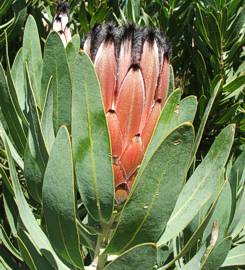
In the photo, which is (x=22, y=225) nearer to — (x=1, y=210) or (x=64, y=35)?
(x=64, y=35)

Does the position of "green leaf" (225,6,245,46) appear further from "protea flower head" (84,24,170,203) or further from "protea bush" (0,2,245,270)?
"protea flower head" (84,24,170,203)

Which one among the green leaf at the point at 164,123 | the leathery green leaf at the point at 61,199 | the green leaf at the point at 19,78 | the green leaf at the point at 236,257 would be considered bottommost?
the green leaf at the point at 236,257

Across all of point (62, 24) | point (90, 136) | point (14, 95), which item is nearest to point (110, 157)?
point (90, 136)

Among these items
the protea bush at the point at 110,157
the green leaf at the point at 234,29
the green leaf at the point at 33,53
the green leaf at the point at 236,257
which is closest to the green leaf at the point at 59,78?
the protea bush at the point at 110,157

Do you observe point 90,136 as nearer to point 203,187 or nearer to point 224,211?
point 203,187

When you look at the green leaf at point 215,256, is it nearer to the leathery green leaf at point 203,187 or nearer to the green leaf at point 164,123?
the leathery green leaf at point 203,187

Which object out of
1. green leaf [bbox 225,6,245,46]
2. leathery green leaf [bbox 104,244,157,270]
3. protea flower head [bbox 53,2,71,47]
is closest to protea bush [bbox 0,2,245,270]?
leathery green leaf [bbox 104,244,157,270]

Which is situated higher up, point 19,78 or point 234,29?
point 234,29
